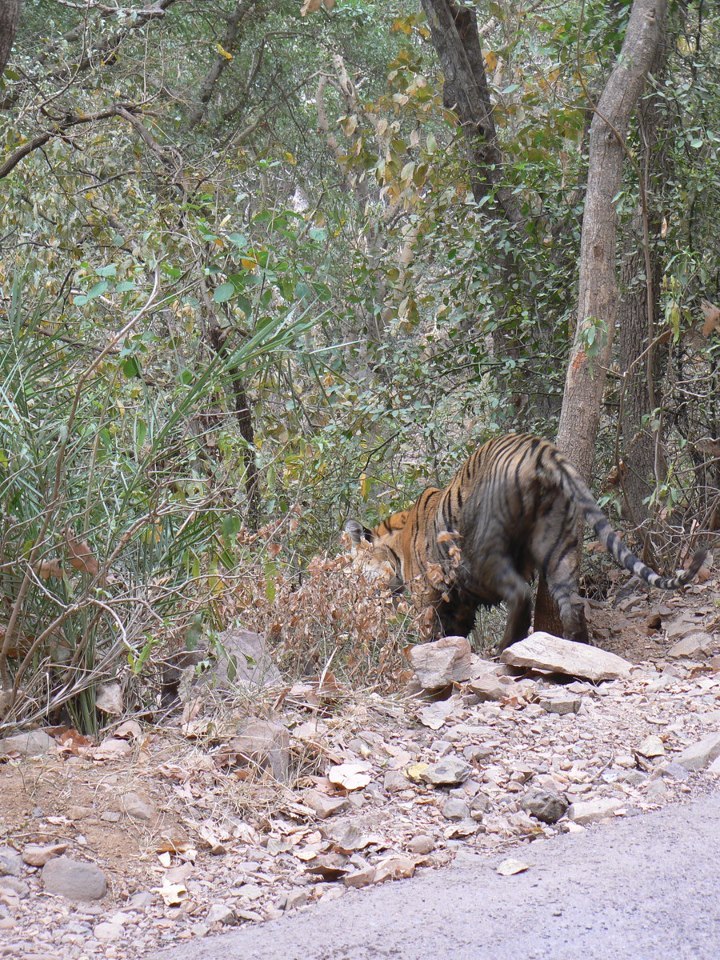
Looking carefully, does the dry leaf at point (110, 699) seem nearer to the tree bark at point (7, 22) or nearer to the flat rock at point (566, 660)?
the flat rock at point (566, 660)

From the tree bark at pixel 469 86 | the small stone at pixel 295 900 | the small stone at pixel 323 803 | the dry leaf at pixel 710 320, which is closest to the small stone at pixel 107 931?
the small stone at pixel 295 900

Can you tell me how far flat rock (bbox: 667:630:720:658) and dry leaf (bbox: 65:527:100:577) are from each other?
10.5ft

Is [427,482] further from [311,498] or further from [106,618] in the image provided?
[106,618]

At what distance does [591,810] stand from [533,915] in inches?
28.6

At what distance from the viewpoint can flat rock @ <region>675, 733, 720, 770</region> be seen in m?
3.43

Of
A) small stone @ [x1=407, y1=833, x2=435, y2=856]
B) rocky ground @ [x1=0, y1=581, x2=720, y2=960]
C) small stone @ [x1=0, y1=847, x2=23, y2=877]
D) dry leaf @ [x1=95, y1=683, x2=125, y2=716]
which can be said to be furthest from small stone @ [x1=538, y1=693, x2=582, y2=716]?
small stone @ [x1=0, y1=847, x2=23, y2=877]

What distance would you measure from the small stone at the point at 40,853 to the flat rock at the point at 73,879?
2 centimetres

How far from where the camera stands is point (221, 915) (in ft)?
8.38

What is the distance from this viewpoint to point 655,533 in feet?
20.2

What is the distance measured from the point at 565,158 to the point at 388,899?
18.5ft

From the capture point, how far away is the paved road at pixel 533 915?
230 centimetres

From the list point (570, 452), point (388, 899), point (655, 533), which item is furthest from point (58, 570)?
point (655, 533)

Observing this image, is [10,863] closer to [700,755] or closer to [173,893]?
[173,893]

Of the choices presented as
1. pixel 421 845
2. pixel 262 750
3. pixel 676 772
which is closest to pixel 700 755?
pixel 676 772
